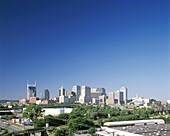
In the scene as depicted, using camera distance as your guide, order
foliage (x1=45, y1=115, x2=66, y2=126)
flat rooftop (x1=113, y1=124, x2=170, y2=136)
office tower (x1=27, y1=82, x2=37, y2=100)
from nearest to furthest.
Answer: flat rooftop (x1=113, y1=124, x2=170, y2=136)
foliage (x1=45, y1=115, x2=66, y2=126)
office tower (x1=27, y1=82, x2=37, y2=100)

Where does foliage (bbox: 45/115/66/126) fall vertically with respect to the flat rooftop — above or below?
below

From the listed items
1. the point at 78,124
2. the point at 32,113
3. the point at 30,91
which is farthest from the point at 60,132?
the point at 30,91

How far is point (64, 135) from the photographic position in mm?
12148

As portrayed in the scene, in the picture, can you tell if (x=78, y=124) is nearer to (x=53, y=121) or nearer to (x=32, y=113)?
(x=53, y=121)

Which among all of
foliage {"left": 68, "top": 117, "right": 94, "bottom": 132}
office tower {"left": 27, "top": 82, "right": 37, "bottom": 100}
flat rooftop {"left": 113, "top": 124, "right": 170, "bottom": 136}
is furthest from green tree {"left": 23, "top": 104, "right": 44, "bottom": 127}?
office tower {"left": 27, "top": 82, "right": 37, "bottom": 100}

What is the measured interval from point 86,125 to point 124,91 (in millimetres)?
61322

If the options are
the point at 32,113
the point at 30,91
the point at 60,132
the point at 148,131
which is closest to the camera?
the point at 148,131

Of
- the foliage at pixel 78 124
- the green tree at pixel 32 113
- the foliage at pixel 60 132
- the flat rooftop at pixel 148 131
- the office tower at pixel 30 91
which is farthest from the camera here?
the office tower at pixel 30 91

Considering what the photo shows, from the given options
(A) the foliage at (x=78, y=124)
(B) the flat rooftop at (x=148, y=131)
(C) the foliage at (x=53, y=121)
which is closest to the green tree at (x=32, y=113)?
(C) the foliage at (x=53, y=121)

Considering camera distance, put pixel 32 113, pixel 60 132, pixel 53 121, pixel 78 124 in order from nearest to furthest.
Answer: pixel 60 132 → pixel 78 124 → pixel 53 121 → pixel 32 113

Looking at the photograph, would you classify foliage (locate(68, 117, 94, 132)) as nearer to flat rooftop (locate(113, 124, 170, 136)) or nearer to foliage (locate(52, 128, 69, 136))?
foliage (locate(52, 128, 69, 136))

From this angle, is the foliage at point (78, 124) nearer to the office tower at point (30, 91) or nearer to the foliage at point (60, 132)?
the foliage at point (60, 132)

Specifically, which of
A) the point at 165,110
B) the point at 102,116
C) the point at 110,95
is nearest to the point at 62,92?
the point at 110,95

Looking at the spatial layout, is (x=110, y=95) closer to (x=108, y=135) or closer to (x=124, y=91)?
(x=124, y=91)
